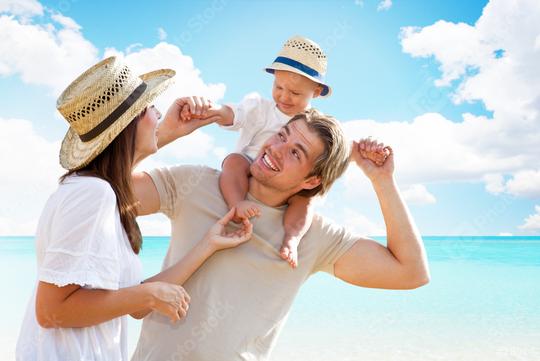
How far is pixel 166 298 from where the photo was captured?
1.82m

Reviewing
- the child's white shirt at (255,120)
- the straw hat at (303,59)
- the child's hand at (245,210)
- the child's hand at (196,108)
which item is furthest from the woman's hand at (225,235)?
the straw hat at (303,59)

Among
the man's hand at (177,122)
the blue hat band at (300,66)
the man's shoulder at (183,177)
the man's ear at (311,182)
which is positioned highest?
the blue hat band at (300,66)

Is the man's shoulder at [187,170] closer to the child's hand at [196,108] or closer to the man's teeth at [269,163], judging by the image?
the man's teeth at [269,163]

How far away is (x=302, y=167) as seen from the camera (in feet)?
9.23

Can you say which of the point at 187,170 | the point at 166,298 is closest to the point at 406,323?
the point at 187,170

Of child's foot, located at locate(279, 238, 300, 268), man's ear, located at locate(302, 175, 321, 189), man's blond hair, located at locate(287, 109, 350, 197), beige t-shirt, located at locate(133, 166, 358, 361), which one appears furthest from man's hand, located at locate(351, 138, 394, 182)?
child's foot, located at locate(279, 238, 300, 268)

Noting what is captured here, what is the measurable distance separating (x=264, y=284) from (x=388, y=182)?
93 cm

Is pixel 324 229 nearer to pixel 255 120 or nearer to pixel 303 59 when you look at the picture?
pixel 255 120

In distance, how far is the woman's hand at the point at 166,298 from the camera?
1793 millimetres

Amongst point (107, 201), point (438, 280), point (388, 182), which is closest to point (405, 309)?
point (438, 280)

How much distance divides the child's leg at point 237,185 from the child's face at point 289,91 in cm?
79

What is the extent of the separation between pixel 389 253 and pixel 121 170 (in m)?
1.50

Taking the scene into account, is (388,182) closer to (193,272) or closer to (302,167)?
(302,167)

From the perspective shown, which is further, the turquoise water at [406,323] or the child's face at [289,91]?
the turquoise water at [406,323]
